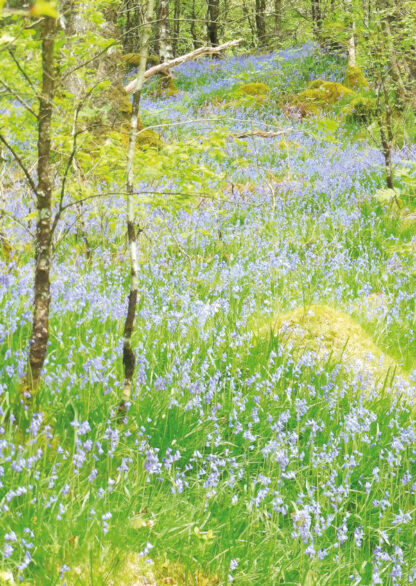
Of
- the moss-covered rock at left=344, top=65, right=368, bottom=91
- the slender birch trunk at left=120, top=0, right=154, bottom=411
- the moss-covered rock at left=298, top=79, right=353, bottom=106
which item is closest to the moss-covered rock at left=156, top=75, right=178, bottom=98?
the moss-covered rock at left=298, top=79, right=353, bottom=106

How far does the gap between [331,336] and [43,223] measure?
8.38 ft

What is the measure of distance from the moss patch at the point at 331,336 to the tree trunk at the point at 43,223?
1995 millimetres

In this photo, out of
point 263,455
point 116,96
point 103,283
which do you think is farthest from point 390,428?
point 116,96

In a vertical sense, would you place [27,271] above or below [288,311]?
above

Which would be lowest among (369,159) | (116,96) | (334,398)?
(334,398)

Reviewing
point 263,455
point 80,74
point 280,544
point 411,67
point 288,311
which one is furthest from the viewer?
point 411,67

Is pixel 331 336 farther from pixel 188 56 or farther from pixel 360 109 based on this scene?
pixel 360 109

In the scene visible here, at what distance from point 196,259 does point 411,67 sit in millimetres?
9728

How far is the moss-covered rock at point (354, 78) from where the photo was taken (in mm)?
17094

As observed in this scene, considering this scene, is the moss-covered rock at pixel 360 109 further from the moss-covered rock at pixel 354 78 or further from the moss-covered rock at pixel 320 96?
the moss-covered rock at pixel 354 78

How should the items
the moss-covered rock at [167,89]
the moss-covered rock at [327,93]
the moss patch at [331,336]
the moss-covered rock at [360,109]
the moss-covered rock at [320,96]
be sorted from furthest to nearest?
1. the moss-covered rock at [167,89]
2. the moss-covered rock at [327,93]
3. the moss-covered rock at [320,96]
4. the moss-covered rock at [360,109]
5. the moss patch at [331,336]

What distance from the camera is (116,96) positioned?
938 centimetres

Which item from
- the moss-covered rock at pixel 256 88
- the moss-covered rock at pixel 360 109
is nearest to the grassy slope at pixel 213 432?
the moss-covered rock at pixel 360 109

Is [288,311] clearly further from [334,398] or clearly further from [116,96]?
[116,96]
